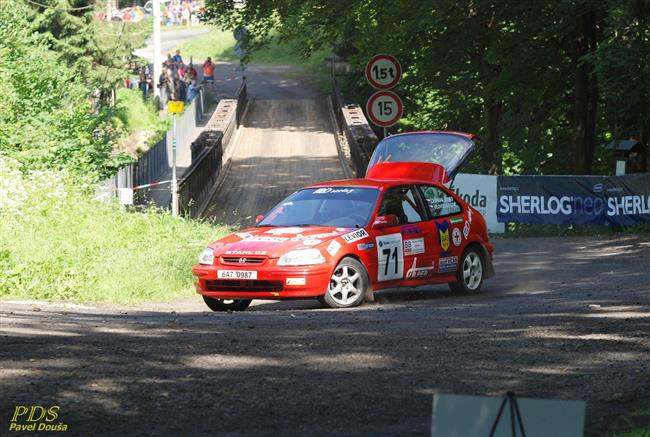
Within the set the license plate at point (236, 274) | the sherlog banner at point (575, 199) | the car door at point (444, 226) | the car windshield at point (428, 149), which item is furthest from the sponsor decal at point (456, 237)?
the sherlog banner at point (575, 199)

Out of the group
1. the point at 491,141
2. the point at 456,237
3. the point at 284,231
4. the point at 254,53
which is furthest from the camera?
the point at 254,53

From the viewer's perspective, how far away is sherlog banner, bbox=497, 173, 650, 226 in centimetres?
2844

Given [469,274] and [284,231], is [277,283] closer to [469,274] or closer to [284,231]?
[284,231]

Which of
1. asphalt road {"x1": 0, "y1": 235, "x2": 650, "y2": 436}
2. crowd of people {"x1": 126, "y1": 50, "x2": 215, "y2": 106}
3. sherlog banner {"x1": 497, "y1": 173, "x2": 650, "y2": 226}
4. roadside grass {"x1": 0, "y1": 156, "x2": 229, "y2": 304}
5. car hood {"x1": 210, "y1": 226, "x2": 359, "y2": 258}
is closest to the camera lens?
asphalt road {"x1": 0, "y1": 235, "x2": 650, "y2": 436}

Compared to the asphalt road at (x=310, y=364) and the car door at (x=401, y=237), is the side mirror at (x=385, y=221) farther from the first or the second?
the asphalt road at (x=310, y=364)

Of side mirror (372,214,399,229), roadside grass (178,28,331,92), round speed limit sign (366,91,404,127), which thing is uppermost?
roadside grass (178,28,331,92)

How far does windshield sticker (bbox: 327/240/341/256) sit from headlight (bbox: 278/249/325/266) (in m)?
0.14

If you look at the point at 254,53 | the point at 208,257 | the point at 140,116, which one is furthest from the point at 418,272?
the point at 254,53

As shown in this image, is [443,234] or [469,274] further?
[469,274]

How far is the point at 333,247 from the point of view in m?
14.7

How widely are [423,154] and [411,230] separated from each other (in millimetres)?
10771

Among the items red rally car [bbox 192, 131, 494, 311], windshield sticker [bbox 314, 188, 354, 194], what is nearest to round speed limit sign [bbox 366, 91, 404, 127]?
red rally car [bbox 192, 131, 494, 311]

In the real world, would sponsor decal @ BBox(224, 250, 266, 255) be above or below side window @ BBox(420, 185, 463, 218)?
below

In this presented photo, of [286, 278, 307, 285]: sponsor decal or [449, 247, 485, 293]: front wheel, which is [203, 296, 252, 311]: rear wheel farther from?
[449, 247, 485, 293]: front wheel
